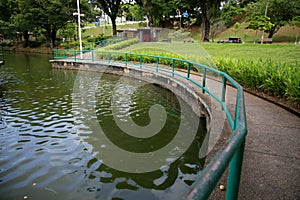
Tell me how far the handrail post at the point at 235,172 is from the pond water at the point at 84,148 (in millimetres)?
1685

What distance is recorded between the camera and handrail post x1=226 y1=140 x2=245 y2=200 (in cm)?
159

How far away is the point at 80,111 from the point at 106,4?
35.3 metres

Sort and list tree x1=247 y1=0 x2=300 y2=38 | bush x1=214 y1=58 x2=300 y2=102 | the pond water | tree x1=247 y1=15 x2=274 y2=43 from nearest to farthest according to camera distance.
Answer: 1. the pond water
2. bush x1=214 y1=58 x2=300 y2=102
3. tree x1=247 y1=15 x2=274 y2=43
4. tree x1=247 y1=0 x2=300 y2=38

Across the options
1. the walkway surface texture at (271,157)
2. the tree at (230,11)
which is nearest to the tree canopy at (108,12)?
the tree at (230,11)

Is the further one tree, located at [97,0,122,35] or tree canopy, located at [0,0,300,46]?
tree, located at [97,0,122,35]

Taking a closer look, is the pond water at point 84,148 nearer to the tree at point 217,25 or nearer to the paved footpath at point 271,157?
the paved footpath at point 271,157

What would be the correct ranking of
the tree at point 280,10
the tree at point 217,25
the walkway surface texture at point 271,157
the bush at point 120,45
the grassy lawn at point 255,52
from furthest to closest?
the tree at point 217,25, the tree at point 280,10, the bush at point 120,45, the grassy lawn at point 255,52, the walkway surface texture at point 271,157

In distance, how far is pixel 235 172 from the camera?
5.28 ft

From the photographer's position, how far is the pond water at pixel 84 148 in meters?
4.11

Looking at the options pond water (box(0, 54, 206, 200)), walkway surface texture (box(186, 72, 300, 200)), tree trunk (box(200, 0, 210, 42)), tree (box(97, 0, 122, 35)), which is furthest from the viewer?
tree (box(97, 0, 122, 35))

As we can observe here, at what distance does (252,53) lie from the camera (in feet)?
63.0

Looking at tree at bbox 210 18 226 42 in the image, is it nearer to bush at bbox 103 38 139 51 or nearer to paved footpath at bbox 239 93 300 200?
bush at bbox 103 38 139 51

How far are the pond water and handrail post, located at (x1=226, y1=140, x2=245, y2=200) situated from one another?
1.68m

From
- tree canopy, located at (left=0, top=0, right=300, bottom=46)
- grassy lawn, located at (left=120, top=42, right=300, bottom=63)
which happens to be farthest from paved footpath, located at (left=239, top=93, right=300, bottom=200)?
tree canopy, located at (left=0, top=0, right=300, bottom=46)
